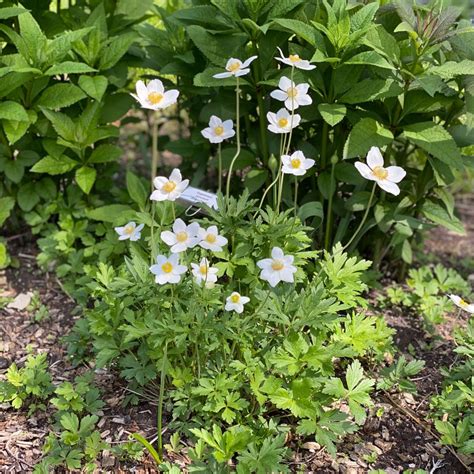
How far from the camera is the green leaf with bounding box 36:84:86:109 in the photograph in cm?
250

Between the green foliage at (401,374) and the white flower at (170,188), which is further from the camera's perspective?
the green foliage at (401,374)

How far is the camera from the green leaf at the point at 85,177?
8.61 ft

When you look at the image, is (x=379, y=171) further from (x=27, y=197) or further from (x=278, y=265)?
(x=27, y=197)

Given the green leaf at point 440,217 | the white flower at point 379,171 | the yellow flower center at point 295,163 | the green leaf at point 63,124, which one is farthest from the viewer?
the green leaf at point 63,124

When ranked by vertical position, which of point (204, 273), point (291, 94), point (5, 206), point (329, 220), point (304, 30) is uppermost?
point (304, 30)

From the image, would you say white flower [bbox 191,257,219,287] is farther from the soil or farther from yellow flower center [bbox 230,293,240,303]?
the soil

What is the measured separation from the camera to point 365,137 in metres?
2.18

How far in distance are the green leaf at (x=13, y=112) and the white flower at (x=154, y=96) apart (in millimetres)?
782

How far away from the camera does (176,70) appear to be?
8.34ft

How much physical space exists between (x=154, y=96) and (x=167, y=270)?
50 cm

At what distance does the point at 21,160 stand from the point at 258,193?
1.03 m

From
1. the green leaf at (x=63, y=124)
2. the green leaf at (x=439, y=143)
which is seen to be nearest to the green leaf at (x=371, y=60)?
the green leaf at (x=439, y=143)

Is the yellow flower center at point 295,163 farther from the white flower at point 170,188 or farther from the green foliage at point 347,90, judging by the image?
the white flower at point 170,188

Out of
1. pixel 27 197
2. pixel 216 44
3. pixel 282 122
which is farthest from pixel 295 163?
pixel 27 197
